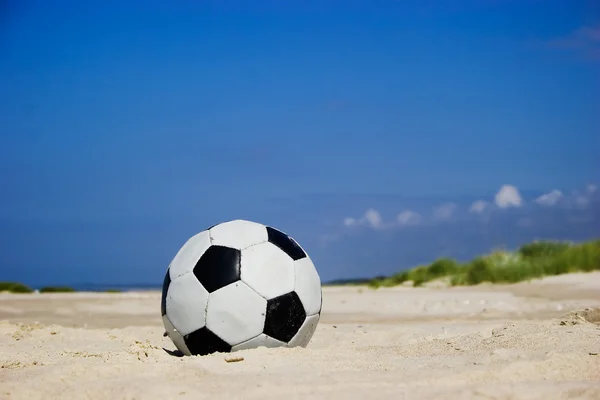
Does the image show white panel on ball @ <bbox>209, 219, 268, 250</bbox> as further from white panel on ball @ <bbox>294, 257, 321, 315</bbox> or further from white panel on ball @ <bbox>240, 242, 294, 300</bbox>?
white panel on ball @ <bbox>294, 257, 321, 315</bbox>

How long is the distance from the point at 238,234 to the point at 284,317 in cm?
77

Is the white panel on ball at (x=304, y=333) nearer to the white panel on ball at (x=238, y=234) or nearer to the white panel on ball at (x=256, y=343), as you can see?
the white panel on ball at (x=256, y=343)

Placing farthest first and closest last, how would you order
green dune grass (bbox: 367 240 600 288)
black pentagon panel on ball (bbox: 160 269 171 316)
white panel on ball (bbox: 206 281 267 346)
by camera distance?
green dune grass (bbox: 367 240 600 288), black pentagon panel on ball (bbox: 160 269 171 316), white panel on ball (bbox: 206 281 267 346)

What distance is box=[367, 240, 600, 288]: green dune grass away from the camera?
16.9 metres

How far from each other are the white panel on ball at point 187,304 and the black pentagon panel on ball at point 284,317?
511mm

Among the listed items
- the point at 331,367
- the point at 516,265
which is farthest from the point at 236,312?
the point at 516,265

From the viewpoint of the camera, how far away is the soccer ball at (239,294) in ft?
18.8

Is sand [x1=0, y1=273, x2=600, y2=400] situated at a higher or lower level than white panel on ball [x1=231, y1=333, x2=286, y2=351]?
lower

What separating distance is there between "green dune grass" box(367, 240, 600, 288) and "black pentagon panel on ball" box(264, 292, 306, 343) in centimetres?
1175

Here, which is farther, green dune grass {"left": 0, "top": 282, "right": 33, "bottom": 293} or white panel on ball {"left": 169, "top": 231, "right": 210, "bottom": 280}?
green dune grass {"left": 0, "top": 282, "right": 33, "bottom": 293}

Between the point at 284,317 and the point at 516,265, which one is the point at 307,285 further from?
the point at 516,265

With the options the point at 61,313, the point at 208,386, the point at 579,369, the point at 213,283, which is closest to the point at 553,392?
the point at 579,369

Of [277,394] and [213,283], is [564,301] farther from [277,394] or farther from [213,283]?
[277,394]

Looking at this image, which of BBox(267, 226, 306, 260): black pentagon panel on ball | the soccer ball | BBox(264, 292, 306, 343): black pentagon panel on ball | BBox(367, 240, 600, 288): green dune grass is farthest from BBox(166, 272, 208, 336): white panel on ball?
BBox(367, 240, 600, 288): green dune grass
